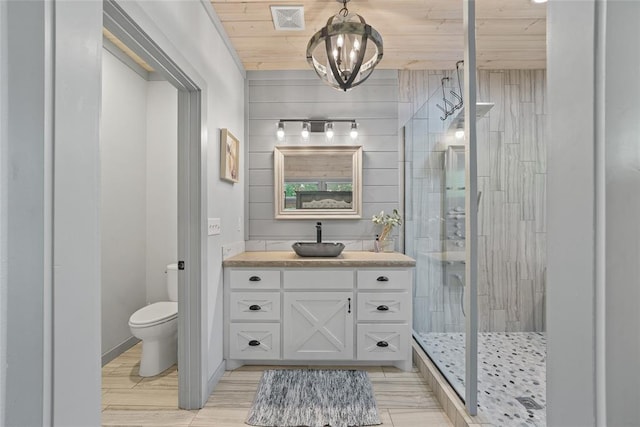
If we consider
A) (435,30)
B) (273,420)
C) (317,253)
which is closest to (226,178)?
(317,253)

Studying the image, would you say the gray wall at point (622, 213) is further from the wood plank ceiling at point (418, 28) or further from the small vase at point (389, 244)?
the small vase at point (389, 244)

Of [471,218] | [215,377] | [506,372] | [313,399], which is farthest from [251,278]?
[506,372]

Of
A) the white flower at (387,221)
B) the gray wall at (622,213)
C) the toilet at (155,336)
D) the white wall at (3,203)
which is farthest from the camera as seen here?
the white flower at (387,221)

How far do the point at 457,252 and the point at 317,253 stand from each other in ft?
3.77

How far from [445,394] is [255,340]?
1418 mm

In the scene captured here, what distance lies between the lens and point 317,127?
3172 mm

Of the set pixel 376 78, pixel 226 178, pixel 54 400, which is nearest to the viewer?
pixel 54 400

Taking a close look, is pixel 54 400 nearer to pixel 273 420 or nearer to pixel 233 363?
pixel 273 420

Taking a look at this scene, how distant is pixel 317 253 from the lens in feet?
8.89

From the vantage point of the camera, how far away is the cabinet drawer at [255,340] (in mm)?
2520

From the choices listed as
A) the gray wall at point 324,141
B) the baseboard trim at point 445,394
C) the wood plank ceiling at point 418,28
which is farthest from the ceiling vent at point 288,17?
the baseboard trim at point 445,394

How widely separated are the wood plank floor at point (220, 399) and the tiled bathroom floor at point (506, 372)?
286 mm

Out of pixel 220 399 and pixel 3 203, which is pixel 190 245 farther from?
pixel 3 203

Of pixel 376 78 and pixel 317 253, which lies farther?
pixel 376 78
